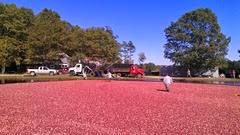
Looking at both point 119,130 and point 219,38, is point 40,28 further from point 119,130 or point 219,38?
point 119,130

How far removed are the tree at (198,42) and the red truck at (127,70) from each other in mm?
11823

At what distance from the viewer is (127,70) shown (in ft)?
Answer: 136

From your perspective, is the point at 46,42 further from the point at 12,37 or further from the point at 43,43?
the point at 12,37

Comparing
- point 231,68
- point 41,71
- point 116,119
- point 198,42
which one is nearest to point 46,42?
point 41,71

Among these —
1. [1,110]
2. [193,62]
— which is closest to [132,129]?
[1,110]

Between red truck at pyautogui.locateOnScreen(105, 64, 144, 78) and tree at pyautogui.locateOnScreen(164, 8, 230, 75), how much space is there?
Answer: 11.8 m

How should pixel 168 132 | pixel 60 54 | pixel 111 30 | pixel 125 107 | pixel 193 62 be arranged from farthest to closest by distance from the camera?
1. pixel 111 30
2. pixel 60 54
3. pixel 193 62
4. pixel 125 107
5. pixel 168 132

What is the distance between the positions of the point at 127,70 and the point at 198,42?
1829 cm

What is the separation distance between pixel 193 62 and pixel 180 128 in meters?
41.2

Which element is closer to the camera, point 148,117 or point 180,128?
point 180,128

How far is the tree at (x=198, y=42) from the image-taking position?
46219 mm

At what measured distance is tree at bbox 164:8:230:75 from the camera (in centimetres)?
4622

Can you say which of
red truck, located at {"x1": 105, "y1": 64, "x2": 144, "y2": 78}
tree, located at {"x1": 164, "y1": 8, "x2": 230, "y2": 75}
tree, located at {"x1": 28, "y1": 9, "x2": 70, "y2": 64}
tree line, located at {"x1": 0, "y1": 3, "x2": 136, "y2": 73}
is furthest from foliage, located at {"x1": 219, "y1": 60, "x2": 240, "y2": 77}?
tree, located at {"x1": 28, "y1": 9, "x2": 70, "y2": 64}

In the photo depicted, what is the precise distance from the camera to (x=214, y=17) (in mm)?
48719
